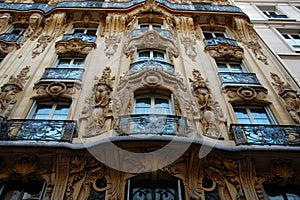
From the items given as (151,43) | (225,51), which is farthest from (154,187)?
(225,51)

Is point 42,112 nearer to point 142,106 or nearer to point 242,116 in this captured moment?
point 142,106

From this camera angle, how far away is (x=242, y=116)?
7.73 meters

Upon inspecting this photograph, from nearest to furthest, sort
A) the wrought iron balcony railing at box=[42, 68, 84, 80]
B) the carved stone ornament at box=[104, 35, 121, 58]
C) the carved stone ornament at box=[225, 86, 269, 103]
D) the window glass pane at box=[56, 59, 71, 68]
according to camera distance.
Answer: the carved stone ornament at box=[225, 86, 269, 103] → the wrought iron balcony railing at box=[42, 68, 84, 80] → the window glass pane at box=[56, 59, 71, 68] → the carved stone ornament at box=[104, 35, 121, 58]

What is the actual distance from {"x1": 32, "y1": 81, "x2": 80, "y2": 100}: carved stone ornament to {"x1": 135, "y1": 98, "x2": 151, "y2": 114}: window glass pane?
6.96 feet

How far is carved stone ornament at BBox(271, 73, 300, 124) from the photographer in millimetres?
7362

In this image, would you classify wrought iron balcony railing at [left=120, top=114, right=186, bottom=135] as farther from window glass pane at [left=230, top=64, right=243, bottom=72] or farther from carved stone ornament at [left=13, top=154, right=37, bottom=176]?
window glass pane at [left=230, top=64, right=243, bottom=72]

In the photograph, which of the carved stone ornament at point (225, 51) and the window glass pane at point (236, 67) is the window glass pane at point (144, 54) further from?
the window glass pane at point (236, 67)

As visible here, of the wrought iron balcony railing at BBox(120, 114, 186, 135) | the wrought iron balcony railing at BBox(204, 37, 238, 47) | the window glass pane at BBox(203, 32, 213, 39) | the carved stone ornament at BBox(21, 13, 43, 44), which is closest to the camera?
the wrought iron balcony railing at BBox(120, 114, 186, 135)

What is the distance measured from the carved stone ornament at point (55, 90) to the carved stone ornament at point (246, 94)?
502cm

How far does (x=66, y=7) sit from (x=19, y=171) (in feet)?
30.5

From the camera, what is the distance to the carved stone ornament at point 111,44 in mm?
10080

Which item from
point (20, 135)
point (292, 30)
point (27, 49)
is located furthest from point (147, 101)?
point (292, 30)

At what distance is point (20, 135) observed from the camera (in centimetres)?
625

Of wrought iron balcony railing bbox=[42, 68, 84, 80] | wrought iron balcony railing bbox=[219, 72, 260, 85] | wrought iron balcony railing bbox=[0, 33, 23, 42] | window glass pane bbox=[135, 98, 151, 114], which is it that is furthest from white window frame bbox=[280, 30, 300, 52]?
wrought iron balcony railing bbox=[0, 33, 23, 42]
